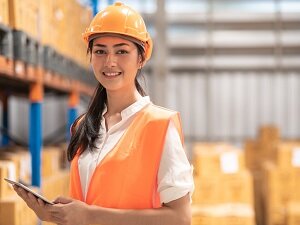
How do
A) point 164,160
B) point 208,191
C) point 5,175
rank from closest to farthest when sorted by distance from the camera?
1. point 164,160
2. point 5,175
3. point 208,191

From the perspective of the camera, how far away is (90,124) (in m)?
2.42

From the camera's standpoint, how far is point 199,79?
13.9 meters

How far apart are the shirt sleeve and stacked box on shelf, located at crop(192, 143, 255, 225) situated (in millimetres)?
4214

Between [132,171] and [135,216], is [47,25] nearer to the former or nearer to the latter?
[132,171]

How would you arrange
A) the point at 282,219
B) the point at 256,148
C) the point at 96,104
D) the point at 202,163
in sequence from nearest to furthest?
the point at 96,104 < the point at 202,163 < the point at 282,219 < the point at 256,148

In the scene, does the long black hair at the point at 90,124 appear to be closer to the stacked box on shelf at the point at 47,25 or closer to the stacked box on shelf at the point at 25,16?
the stacked box on shelf at the point at 25,16

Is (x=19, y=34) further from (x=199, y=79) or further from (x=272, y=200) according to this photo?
(x=199, y=79)

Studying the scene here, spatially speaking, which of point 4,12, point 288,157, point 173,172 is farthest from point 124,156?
Answer: point 288,157

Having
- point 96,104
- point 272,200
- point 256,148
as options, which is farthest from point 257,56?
point 96,104

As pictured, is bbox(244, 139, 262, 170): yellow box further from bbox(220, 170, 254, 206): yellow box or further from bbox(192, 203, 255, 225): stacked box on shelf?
bbox(192, 203, 255, 225): stacked box on shelf

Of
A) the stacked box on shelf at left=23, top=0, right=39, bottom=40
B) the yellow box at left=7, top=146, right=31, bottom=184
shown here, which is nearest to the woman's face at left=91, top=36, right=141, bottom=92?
the stacked box on shelf at left=23, top=0, right=39, bottom=40

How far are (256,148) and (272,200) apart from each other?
2991mm

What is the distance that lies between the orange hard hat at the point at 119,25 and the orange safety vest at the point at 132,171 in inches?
14.3

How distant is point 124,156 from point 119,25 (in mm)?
534
